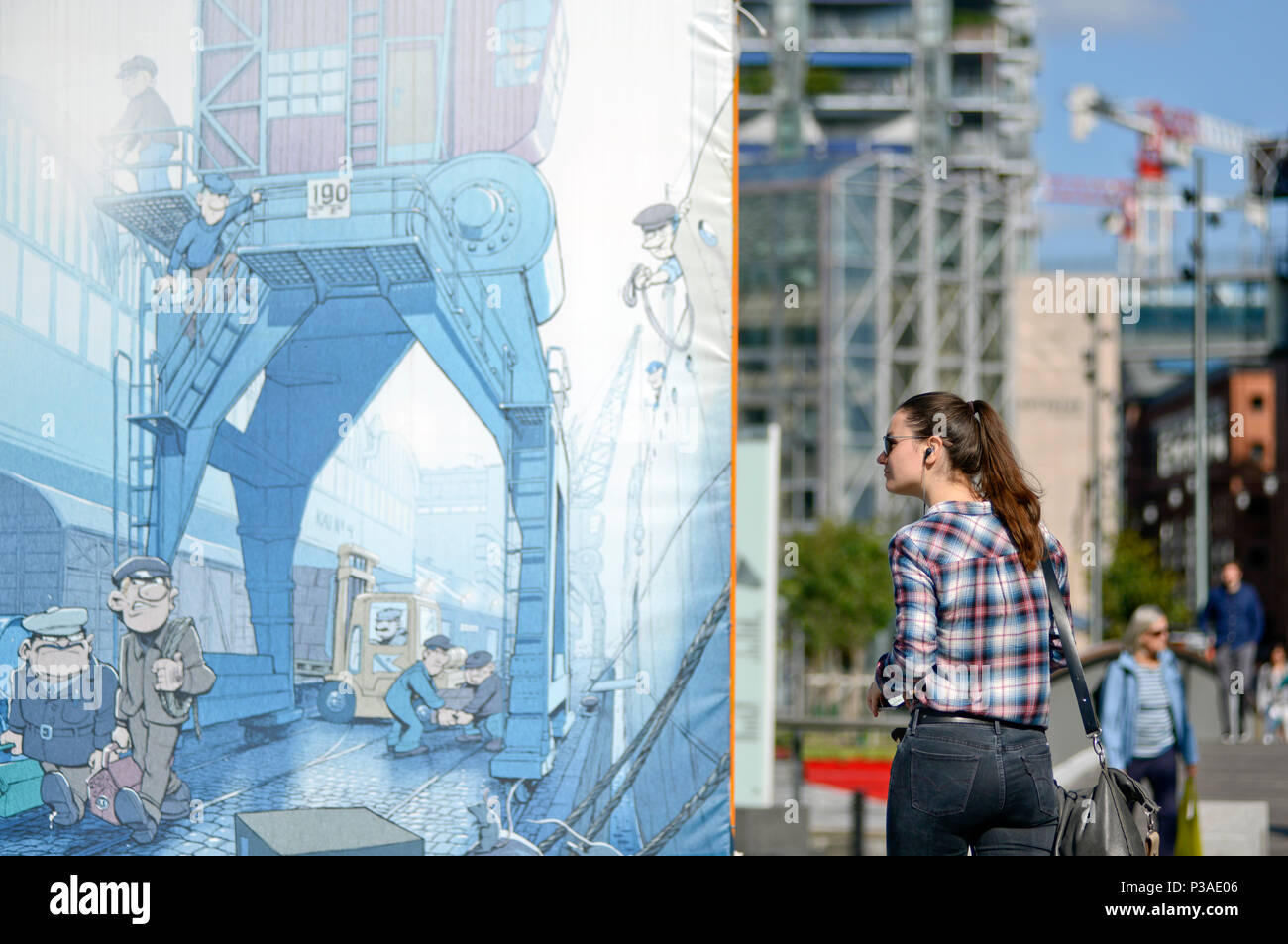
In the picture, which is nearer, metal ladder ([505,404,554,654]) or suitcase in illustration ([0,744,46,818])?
metal ladder ([505,404,554,654])

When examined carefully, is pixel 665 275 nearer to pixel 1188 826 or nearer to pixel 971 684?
pixel 971 684

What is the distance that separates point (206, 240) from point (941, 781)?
3.11 m

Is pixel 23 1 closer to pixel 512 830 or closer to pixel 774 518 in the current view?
pixel 512 830

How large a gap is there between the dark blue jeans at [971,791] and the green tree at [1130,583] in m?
45.3

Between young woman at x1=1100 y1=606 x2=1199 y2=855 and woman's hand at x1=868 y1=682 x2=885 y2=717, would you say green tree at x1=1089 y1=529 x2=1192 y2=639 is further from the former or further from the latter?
woman's hand at x1=868 y1=682 x2=885 y2=717

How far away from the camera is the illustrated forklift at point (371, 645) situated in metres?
4.78

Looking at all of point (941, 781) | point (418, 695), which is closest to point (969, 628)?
point (941, 781)

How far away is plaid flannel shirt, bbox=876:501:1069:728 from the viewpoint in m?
3.51

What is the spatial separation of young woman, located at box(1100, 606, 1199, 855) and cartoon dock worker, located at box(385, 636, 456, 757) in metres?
4.13

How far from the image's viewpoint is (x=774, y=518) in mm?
8023

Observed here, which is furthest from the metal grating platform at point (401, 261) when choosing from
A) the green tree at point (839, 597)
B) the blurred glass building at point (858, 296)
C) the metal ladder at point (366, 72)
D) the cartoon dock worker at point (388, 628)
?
the blurred glass building at point (858, 296)

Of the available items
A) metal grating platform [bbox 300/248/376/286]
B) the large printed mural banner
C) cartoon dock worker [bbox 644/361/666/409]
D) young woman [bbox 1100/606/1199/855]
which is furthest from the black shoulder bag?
young woman [bbox 1100/606/1199/855]

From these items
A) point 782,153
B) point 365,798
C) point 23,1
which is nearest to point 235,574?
point 365,798
